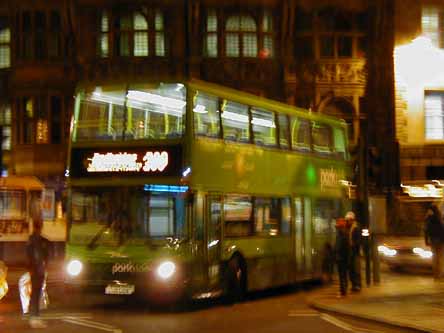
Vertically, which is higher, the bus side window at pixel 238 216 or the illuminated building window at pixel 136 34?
the illuminated building window at pixel 136 34

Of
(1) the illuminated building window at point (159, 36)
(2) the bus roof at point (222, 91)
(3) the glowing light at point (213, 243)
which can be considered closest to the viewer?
(2) the bus roof at point (222, 91)

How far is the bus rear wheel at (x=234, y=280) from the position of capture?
62.3 ft

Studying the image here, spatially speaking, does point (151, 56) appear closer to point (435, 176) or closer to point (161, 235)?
point (435, 176)

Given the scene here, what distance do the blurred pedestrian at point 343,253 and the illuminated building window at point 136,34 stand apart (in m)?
18.5

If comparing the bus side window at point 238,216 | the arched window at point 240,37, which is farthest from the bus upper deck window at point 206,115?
the arched window at point 240,37

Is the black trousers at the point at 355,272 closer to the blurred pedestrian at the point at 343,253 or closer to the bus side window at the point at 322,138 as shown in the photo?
the blurred pedestrian at the point at 343,253

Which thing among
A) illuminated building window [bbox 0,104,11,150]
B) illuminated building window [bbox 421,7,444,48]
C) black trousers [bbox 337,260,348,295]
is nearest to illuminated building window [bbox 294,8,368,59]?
illuminated building window [bbox 421,7,444,48]

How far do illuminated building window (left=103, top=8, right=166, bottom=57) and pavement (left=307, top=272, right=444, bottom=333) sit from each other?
51.9ft

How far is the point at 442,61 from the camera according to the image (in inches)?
1512

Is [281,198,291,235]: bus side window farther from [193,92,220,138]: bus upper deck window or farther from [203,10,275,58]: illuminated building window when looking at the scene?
[203,10,275,58]: illuminated building window

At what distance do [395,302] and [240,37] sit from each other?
20778mm

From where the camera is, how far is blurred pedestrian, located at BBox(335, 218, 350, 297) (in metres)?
20.4

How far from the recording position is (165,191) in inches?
684

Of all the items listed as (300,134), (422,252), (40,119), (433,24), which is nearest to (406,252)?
(422,252)
